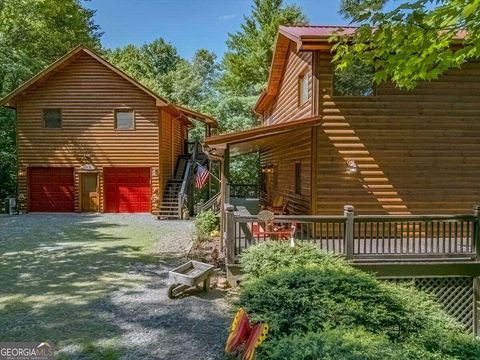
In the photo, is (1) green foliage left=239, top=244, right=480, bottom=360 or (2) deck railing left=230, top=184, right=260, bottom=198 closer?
(1) green foliage left=239, top=244, right=480, bottom=360

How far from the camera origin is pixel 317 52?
9859mm

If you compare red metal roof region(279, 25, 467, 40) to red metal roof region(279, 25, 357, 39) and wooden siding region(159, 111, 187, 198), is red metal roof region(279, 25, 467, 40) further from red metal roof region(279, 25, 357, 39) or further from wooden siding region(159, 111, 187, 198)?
wooden siding region(159, 111, 187, 198)

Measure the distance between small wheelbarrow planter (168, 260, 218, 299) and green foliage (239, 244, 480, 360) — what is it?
1978mm

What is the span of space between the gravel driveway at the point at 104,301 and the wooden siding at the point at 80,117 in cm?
740

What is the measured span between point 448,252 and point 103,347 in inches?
272

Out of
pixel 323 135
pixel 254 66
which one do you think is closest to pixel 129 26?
pixel 254 66

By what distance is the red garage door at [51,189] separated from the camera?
19.3 meters

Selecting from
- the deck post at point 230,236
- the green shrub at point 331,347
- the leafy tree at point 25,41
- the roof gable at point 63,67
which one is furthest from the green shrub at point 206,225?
the leafy tree at point 25,41

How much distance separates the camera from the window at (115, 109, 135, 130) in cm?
1930

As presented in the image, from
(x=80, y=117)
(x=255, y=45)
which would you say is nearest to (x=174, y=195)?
(x=80, y=117)

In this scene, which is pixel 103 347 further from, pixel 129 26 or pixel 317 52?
pixel 129 26

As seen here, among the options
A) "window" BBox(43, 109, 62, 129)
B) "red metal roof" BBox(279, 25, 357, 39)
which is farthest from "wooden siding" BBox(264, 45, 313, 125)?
"window" BBox(43, 109, 62, 129)

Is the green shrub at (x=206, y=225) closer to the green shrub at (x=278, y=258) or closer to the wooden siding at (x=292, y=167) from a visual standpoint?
the wooden siding at (x=292, y=167)

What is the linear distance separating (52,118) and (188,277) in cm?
1576
